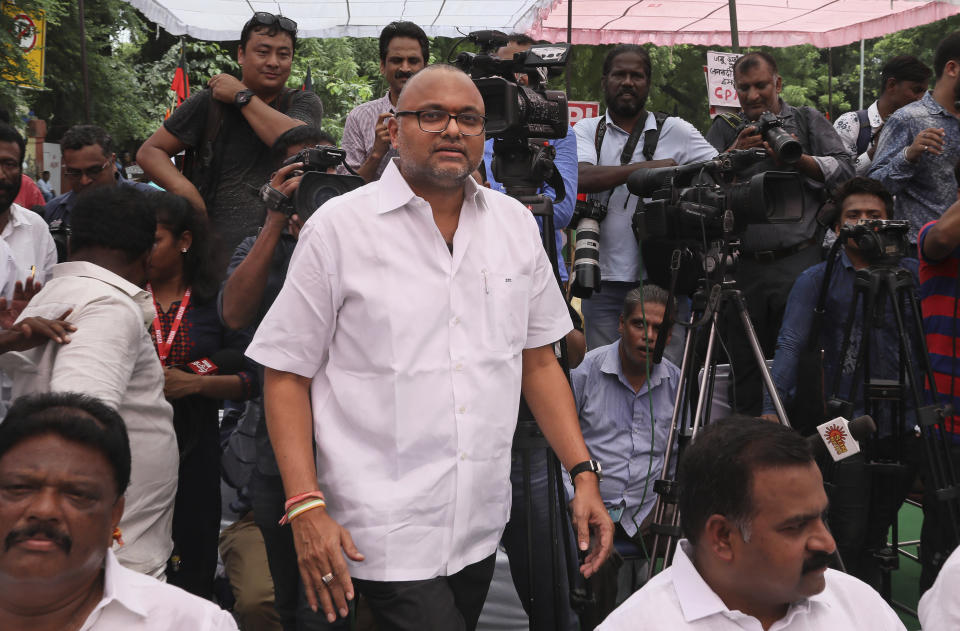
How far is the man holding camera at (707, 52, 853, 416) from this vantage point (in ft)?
15.4

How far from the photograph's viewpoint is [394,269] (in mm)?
2471

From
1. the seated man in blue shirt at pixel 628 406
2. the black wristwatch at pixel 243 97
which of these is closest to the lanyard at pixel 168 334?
the black wristwatch at pixel 243 97

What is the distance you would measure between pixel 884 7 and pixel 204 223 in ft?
26.9

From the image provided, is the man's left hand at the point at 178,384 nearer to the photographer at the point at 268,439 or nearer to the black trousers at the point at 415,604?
the photographer at the point at 268,439

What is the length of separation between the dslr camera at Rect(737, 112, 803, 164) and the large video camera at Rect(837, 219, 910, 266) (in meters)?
0.49

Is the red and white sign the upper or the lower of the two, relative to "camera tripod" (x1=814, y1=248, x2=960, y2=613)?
upper

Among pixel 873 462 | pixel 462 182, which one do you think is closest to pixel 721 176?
pixel 873 462

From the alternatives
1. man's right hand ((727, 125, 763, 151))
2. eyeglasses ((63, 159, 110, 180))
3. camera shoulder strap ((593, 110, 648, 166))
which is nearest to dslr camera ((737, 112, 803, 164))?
man's right hand ((727, 125, 763, 151))

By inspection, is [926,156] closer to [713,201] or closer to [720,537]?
[713,201]

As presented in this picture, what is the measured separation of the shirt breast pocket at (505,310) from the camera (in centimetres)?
255

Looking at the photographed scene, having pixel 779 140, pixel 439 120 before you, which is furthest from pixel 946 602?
pixel 779 140

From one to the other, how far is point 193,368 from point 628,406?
2049 millimetres

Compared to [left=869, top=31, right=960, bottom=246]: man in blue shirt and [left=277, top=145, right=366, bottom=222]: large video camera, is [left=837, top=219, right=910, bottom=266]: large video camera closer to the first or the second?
[left=869, top=31, right=960, bottom=246]: man in blue shirt

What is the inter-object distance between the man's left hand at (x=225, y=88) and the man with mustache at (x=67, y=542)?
2.46 meters
